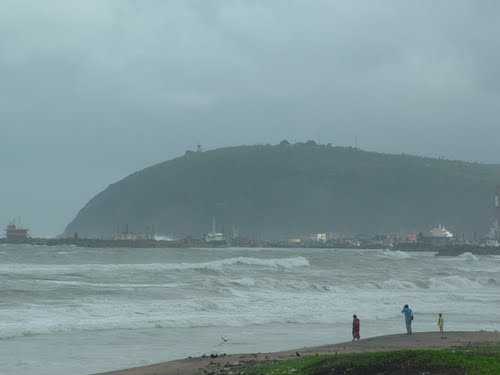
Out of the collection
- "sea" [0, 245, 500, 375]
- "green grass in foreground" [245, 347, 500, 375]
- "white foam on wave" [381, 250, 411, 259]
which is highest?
"white foam on wave" [381, 250, 411, 259]

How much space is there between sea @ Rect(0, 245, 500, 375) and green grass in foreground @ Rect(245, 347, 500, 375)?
6.54 m

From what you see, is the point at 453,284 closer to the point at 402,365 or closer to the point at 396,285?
the point at 396,285

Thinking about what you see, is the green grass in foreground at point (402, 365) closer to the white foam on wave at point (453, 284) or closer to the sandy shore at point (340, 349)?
the sandy shore at point (340, 349)

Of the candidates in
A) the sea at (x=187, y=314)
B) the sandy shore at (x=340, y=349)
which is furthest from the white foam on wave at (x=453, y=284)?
the sandy shore at (x=340, y=349)

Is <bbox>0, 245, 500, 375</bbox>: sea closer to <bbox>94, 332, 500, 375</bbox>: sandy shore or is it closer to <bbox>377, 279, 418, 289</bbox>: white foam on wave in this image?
<bbox>377, 279, 418, 289</bbox>: white foam on wave

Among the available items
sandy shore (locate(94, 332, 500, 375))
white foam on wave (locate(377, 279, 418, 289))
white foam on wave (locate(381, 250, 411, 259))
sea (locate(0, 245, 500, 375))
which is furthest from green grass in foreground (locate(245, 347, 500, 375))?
white foam on wave (locate(381, 250, 411, 259))

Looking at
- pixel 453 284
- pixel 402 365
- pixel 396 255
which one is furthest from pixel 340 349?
pixel 396 255

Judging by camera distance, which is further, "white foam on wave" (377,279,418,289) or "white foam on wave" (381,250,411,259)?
"white foam on wave" (381,250,411,259)

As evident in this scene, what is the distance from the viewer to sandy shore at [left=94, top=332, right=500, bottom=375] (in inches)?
773

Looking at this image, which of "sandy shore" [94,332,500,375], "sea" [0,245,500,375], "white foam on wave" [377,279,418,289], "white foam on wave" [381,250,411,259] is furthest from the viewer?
"white foam on wave" [381,250,411,259]

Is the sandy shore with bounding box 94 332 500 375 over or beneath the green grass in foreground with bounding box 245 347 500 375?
beneath

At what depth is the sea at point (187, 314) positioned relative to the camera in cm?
2486

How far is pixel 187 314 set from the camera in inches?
1406

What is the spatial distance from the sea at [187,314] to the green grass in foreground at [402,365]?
257 inches
